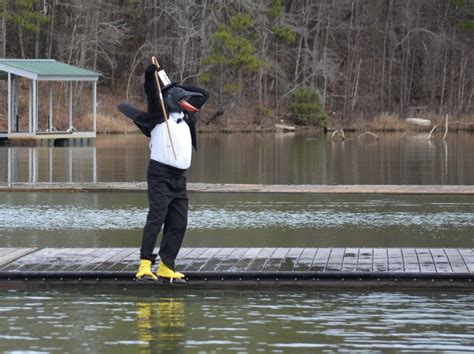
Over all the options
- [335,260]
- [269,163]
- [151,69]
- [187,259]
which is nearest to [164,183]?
[151,69]

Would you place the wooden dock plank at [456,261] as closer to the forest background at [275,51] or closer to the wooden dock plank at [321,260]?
the wooden dock plank at [321,260]

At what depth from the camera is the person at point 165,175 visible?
9906 mm

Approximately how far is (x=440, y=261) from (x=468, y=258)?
0.98 ft

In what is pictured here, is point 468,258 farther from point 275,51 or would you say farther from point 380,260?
point 275,51

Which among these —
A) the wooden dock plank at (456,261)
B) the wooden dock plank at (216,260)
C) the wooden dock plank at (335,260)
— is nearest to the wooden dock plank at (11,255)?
the wooden dock plank at (216,260)

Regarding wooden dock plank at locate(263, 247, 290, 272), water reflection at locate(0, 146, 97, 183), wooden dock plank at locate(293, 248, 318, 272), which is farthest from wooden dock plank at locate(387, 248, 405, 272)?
water reflection at locate(0, 146, 97, 183)

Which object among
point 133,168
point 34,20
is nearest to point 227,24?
point 34,20

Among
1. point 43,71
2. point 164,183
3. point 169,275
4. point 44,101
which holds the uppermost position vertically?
point 43,71

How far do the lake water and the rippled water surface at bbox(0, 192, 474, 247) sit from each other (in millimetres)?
24

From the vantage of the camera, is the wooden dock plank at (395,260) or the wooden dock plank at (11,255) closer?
the wooden dock plank at (395,260)

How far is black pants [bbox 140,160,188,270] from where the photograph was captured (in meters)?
9.93

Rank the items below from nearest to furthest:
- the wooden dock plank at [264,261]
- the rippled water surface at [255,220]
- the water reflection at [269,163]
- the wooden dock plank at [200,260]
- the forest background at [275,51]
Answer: the wooden dock plank at [264,261] < the wooden dock plank at [200,260] < the rippled water surface at [255,220] < the water reflection at [269,163] < the forest background at [275,51]

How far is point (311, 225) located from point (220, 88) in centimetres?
5105

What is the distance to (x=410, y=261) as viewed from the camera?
1054 centimetres
